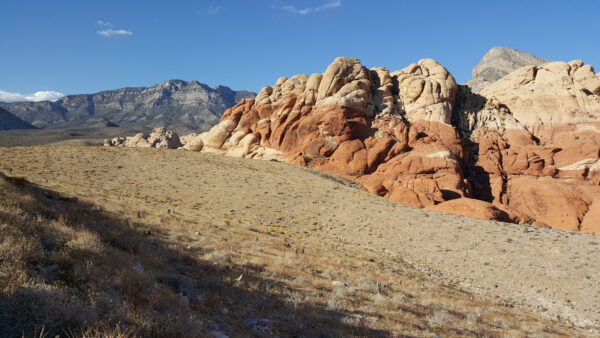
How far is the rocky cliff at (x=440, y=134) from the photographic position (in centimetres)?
4109

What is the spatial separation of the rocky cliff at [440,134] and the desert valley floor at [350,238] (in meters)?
11.2

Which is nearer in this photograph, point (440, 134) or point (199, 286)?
point (199, 286)

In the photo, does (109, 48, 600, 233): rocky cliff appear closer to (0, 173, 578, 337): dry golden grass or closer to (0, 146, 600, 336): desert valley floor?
(0, 146, 600, 336): desert valley floor

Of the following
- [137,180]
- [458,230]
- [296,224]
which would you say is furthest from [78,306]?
[137,180]

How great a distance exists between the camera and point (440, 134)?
4903 centimetres

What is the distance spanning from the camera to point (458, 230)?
25000 millimetres

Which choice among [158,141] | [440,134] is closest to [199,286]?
[440,134]

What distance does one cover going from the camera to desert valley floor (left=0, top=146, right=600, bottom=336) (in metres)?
13.8

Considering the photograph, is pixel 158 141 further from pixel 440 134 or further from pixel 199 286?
pixel 199 286

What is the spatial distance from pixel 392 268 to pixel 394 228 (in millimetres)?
8615

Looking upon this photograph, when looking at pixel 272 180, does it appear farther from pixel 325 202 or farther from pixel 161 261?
pixel 161 261

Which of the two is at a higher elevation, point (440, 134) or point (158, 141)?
point (440, 134)

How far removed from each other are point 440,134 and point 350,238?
31678mm

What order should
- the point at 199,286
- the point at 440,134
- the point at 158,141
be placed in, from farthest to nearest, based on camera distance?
1. the point at 158,141
2. the point at 440,134
3. the point at 199,286
